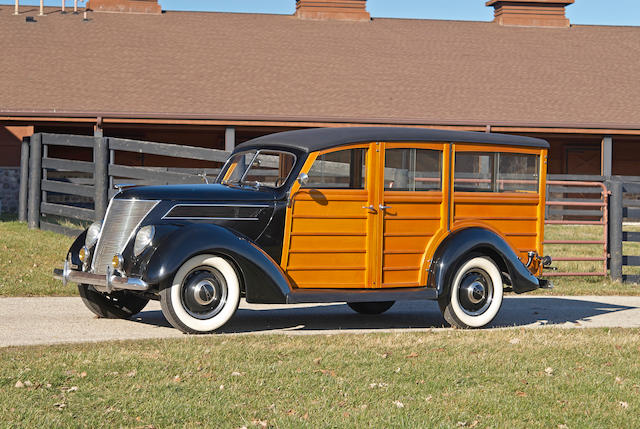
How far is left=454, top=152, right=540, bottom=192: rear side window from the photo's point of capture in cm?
956

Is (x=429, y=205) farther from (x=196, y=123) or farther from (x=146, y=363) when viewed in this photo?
(x=196, y=123)

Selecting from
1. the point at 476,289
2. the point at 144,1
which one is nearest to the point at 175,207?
the point at 476,289

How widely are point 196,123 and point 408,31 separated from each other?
31.3 feet

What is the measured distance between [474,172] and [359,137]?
1.34 metres

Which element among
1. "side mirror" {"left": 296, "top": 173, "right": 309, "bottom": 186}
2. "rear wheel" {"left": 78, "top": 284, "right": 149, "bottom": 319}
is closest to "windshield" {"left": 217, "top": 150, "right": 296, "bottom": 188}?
"side mirror" {"left": 296, "top": 173, "right": 309, "bottom": 186}

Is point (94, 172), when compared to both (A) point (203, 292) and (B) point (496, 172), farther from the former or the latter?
(B) point (496, 172)

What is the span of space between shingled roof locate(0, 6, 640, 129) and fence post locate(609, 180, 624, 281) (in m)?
10.2

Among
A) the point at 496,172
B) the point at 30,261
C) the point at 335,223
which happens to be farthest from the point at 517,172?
the point at 30,261

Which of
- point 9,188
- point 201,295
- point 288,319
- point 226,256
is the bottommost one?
point 288,319

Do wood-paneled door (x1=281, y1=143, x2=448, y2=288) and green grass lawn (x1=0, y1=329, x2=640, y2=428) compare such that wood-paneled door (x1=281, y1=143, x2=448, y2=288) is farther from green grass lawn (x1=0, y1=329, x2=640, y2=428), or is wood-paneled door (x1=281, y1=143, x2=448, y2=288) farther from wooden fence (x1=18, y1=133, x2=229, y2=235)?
wooden fence (x1=18, y1=133, x2=229, y2=235)

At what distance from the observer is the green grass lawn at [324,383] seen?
5.67m

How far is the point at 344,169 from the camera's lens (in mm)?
9047

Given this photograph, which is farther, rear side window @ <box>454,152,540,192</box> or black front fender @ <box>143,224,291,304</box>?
rear side window @ <box>454,152,540,192</box>

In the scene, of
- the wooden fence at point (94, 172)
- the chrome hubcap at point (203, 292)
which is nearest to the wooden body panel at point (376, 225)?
the chrome hubcap at point (203, 292)
